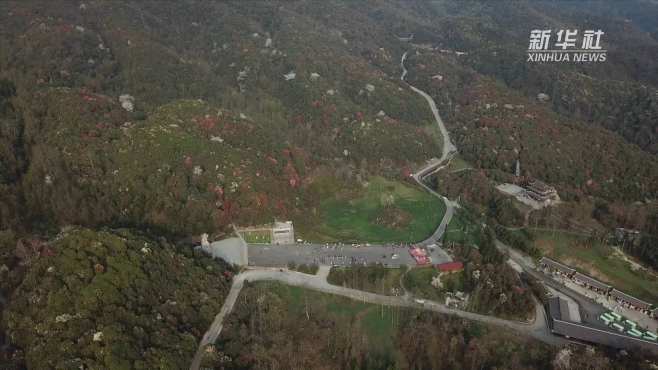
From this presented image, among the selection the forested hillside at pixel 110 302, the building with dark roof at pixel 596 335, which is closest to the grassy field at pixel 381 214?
the forested hillside at pixel 110 302

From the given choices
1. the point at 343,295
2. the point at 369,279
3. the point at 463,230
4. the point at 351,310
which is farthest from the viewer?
the point at 463,230

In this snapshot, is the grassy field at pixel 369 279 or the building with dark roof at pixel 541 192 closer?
the grassy field at pixel 369 279

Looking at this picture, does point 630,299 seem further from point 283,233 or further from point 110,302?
point 110,302

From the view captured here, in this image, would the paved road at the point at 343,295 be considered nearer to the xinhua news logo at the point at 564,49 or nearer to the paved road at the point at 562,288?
the paved road at the point at 562,288

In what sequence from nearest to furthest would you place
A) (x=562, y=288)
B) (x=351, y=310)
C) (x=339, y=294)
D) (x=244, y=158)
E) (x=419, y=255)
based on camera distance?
(x=351, y=310) → (x=339, y=294) → (x=562, y=288) → (x=419, y=255) → (x=244, y=158)

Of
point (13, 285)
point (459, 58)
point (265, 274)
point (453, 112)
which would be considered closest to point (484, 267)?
point (265, 274)

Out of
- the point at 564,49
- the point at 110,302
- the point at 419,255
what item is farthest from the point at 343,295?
the point at 564,49

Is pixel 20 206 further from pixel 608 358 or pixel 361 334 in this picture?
pixel 608 358
